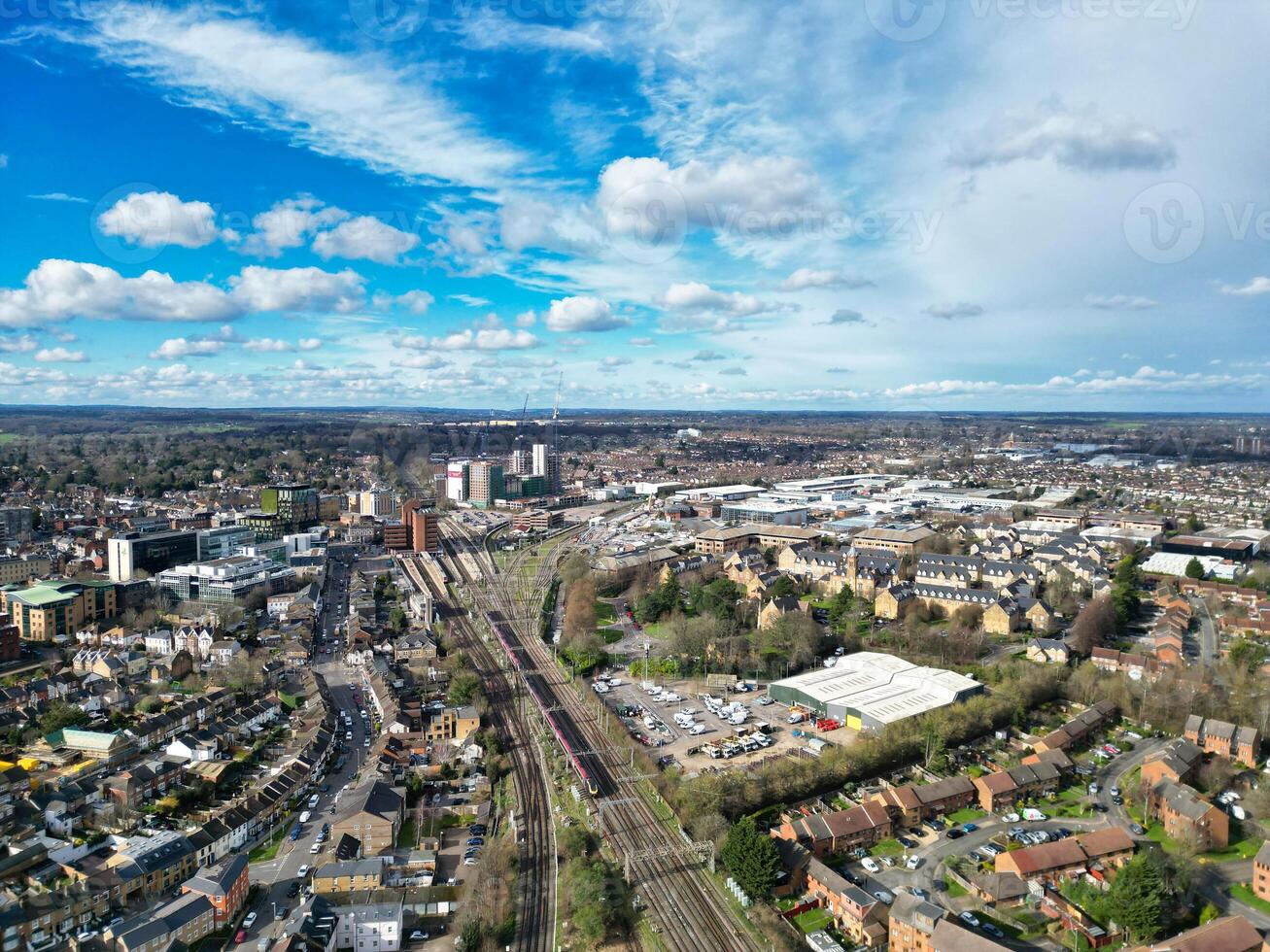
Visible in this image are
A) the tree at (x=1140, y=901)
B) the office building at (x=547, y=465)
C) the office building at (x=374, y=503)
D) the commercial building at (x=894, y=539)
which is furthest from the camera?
the office building at (x=547, y=465)

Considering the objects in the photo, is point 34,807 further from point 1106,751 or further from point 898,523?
point 898,523

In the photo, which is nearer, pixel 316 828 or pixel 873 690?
pixel 316 828

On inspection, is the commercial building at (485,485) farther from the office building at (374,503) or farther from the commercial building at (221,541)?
the commercial building at (221,541)

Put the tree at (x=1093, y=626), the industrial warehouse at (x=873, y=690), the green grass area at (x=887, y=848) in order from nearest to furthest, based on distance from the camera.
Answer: the green grass area at (x=887, y=848)
the industrial warehouse at (x=873, y=690)
the tree at (x=1093, y=626)

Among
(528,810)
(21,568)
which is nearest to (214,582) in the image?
(21,568)

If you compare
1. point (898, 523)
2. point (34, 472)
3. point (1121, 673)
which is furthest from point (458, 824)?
point (34, 472)

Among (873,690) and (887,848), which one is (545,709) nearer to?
(873,690)

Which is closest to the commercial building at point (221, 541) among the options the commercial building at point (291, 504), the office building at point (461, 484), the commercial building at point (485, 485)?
the commercial building at point (291, 504)
